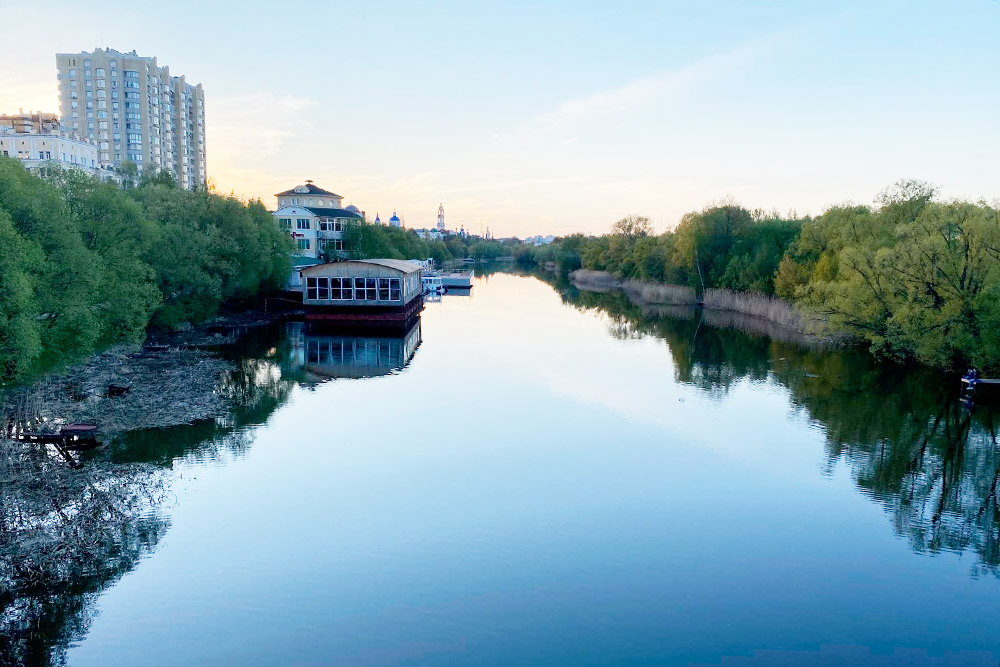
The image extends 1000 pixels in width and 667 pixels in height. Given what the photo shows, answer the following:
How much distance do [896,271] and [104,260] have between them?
34.3 meters

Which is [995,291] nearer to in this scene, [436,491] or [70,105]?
[436,491]

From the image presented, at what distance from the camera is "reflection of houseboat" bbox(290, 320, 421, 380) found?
3338 cm

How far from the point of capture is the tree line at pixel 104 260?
22.2m

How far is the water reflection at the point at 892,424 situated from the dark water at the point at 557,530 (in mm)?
123

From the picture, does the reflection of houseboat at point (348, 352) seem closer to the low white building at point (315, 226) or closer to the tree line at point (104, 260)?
the tree line at point (104, 260)

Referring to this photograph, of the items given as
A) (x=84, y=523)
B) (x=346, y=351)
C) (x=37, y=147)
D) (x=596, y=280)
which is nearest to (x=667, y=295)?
(x=596, y=280)

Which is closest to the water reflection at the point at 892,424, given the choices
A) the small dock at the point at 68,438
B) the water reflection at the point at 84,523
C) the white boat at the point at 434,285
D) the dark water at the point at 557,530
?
the dark water at the point at 557,530

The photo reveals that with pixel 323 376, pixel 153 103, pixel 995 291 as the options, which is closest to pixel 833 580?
pixel 995 291

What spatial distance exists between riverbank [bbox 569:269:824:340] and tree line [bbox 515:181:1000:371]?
0.94 meters

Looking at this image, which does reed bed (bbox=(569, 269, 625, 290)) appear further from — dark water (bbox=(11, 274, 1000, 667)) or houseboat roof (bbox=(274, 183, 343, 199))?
dark water (bbox=(11, 274, 1000, 667))

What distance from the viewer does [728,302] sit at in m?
60.7

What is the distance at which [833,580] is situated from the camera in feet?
44.3

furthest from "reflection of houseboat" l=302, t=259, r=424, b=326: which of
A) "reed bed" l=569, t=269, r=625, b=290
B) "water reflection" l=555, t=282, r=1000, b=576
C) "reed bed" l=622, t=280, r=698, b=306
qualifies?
"reed bed" l=569, t=269, r=625, b=290

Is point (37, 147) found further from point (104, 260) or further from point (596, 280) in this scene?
point (596, 280)
